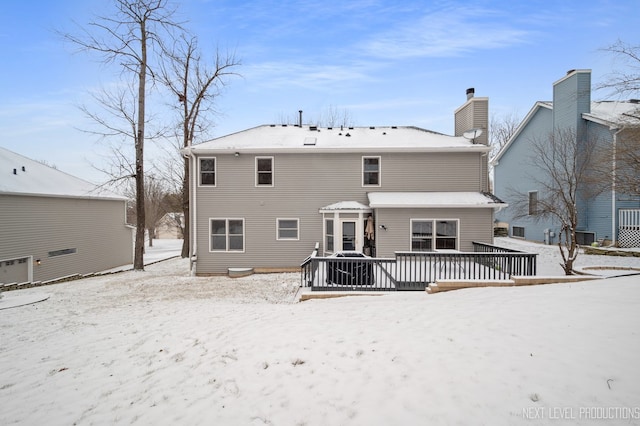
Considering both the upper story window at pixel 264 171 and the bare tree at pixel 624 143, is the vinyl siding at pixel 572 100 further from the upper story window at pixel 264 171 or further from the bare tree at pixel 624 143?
the upper story window at pixel 264 171

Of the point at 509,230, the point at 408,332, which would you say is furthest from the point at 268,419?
the point at 509,230

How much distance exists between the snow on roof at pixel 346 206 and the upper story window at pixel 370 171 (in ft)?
3.79

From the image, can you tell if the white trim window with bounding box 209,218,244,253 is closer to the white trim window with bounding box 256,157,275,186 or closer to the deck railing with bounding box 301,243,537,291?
the white trim window with bounding box 256,157,275,186

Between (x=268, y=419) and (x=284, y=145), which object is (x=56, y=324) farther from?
(x=284, y=145)

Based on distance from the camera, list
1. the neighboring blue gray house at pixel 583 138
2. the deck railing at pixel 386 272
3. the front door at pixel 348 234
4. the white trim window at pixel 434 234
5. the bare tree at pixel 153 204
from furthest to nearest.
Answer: the bare tree at pixel 153 204, the neighboring blue gray house at pixel 583 138, the front door at pixel 348 234, the white trim window at pixel 434 234, the deck railing at pixel 386 272

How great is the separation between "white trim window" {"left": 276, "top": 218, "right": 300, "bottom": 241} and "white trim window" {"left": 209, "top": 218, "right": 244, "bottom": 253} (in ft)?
5.77

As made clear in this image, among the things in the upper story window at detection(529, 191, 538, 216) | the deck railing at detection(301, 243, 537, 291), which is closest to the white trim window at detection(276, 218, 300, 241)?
the deck railing at detection(301, 243, 537, 291)

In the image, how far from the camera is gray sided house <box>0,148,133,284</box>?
574 inches

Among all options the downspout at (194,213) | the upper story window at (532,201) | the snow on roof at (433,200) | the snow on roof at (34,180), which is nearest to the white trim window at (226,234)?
the downspout at (194,213)

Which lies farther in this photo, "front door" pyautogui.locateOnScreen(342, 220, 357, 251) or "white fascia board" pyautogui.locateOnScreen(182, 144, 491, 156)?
"white fascia board" pyautogui.locateOnScreen(182, 144, 491, 156)

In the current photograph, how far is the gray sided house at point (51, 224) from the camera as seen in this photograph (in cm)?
1458

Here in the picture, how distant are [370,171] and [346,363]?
10.8m

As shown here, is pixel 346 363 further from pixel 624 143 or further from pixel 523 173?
pixel 523 173

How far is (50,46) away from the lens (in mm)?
14555
